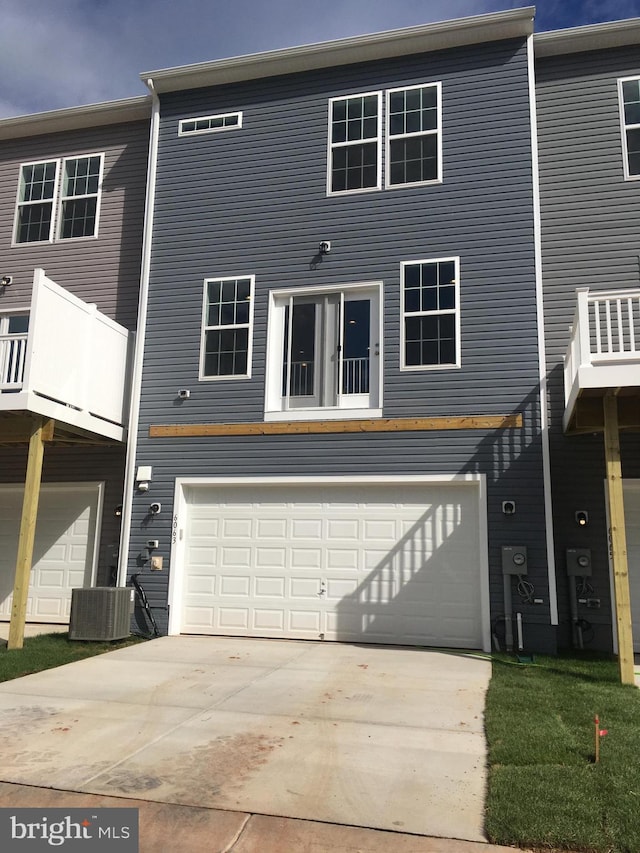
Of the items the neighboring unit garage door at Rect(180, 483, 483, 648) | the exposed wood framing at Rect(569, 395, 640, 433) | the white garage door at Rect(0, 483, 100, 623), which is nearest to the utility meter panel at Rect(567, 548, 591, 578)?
the neighboring unit garage door at Rect(180, 483, 483, 648)

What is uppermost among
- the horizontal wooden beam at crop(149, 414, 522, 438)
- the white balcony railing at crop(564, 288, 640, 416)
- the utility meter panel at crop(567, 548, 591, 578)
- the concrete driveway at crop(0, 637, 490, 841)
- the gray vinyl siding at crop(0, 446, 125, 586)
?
the white balcony railing at crop(564, 288, 640, 416)

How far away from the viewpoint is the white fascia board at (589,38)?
9.64 m

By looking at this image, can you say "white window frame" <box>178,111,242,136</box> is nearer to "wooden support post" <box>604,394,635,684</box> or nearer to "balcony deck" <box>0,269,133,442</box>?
"balcony deck" <box>0,269,133,442</box>

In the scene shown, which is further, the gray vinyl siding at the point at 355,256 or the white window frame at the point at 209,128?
the white window frame at the point at 209,128

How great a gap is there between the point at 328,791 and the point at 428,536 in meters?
5.47

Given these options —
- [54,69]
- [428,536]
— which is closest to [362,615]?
[428,536]

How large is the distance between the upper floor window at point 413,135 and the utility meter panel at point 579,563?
5.60 metres

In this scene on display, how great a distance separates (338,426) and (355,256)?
101 inches

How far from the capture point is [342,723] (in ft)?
17.5

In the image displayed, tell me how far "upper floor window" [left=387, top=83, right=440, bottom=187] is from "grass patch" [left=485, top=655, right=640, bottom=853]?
7035 mm

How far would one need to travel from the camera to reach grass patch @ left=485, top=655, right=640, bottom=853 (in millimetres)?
3338

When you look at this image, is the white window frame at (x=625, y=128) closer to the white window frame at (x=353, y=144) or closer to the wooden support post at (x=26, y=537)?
the white window frame at (x=353, y=144)

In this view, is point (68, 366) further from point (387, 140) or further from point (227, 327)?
point (387, 140)

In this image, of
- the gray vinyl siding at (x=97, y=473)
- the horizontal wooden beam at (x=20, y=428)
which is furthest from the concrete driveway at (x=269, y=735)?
the horizontal wooden beam at (x=20, y=428)
